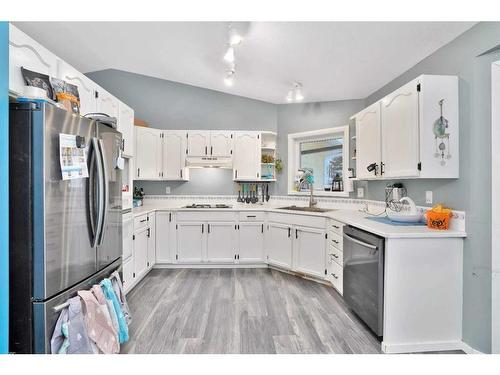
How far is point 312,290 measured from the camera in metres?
2.81

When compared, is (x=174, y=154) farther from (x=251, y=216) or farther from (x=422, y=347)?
(x=422, y=347)

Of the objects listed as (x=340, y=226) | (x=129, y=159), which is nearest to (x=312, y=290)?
(x=340, y=226)

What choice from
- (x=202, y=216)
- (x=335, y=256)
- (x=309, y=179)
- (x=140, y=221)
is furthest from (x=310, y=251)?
(x=140, y=221)

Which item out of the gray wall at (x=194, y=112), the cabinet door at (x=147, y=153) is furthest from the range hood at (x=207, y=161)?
the cabinet door at (x=147, y=153)

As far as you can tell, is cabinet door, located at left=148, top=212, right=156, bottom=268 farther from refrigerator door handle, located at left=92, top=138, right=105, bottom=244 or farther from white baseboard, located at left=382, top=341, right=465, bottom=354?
white baseboard, located at left=382, top=341, right=465, bottom=354

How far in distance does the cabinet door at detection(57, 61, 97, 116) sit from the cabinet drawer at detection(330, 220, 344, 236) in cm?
273

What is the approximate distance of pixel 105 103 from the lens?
2449 mm

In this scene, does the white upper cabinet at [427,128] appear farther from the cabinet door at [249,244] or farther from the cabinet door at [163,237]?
the cabinet door at [163,237]

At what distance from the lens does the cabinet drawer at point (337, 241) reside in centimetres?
260

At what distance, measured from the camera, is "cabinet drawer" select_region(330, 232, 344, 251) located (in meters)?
2.60

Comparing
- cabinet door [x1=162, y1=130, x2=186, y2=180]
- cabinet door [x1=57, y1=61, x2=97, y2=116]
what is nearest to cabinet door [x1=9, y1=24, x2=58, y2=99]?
cabinet door [x1=57, y1=61, x2=97, y2=116]

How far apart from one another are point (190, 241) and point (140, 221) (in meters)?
0.79

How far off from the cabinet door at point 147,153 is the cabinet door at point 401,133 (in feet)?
10.1
